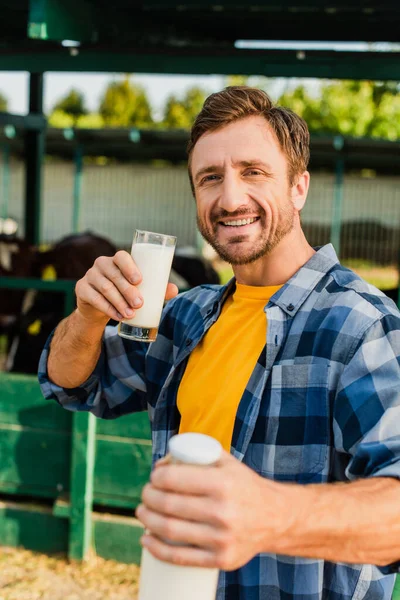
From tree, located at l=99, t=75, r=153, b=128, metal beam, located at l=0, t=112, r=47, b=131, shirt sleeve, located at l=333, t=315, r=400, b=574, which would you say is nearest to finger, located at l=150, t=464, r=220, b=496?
shirt sleeve, located at l=333, t=315, r=400, b=574

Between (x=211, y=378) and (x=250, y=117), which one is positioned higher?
(x=250, y=117)

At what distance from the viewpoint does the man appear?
1124mm

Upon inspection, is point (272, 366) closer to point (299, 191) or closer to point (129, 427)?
point (299, 191)

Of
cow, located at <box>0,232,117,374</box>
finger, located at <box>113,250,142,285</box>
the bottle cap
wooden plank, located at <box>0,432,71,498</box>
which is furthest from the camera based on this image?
cow, located at <box>0,232,117,374</box>

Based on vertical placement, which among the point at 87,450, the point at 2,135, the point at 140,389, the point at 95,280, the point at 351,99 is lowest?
the point at 87,450

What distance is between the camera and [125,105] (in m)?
25.4

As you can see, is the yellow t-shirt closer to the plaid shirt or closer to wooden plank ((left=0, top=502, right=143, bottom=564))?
the plaid shirt

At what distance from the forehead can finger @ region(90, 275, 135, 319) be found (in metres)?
0.33

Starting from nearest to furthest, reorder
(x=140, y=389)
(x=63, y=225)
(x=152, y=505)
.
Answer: (x=152, y=505), (x=140, y=389), (x=63, y=225)

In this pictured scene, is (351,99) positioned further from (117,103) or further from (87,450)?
(87,450)

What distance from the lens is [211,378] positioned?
1.67 meters

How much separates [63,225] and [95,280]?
16301 millimetres

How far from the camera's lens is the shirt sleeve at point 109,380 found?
1.99 m

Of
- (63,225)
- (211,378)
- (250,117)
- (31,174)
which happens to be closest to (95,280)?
(211,378)
